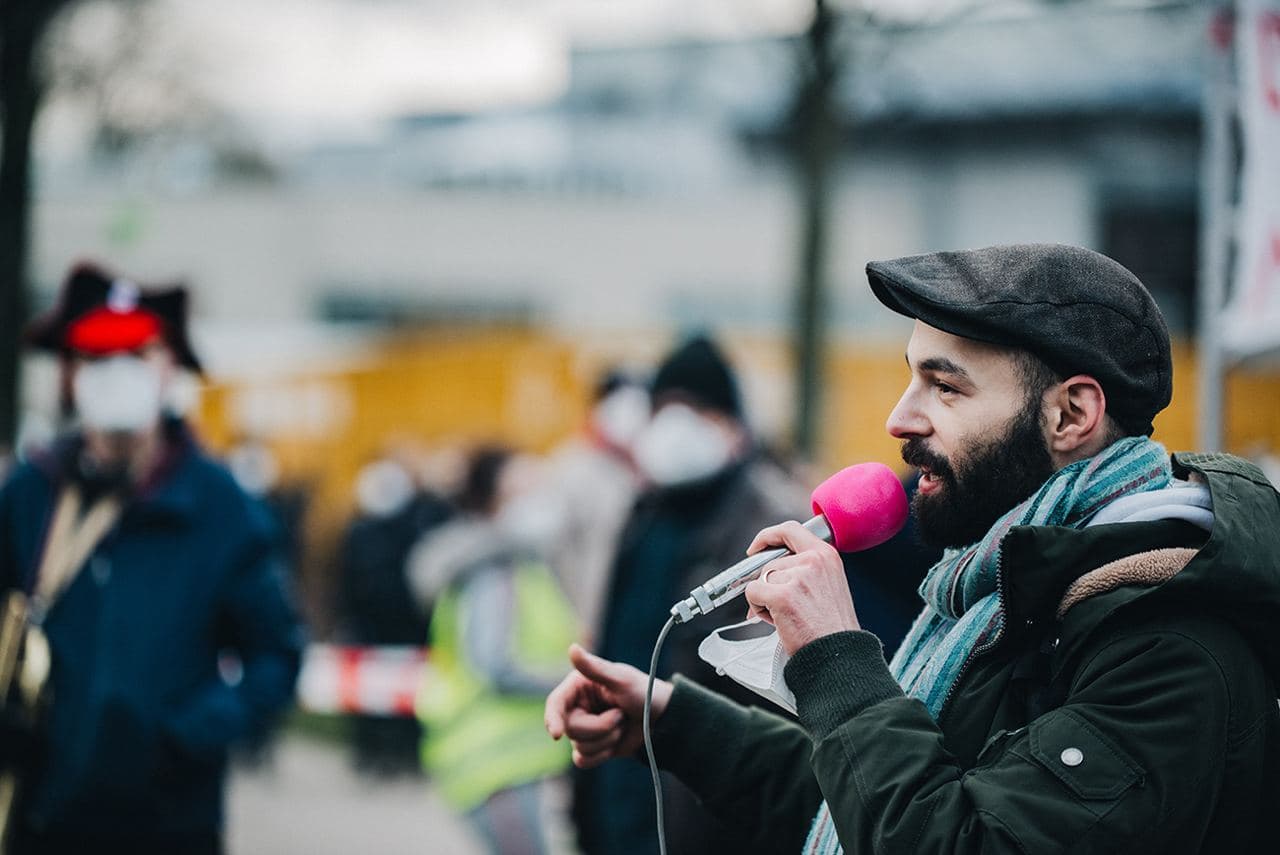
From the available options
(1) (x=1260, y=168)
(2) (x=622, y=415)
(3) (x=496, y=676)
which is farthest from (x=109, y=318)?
(2) (x=622, y=415)

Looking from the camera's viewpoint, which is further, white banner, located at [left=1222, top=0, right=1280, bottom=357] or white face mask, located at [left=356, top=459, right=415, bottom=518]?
white face mask, located at [left=356, top=459, right=415, bottom=518]

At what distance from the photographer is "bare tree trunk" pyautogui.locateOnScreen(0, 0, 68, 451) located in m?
10.4

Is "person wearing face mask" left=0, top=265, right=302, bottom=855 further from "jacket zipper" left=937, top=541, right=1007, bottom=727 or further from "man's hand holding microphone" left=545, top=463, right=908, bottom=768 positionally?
"jacket zipper" left=937, top=541, right=1007, bottom=727

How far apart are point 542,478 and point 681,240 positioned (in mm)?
20585

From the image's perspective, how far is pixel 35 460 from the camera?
13.1 feet

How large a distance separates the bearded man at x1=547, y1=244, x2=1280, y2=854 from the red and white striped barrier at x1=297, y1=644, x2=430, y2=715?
7616 millimetres

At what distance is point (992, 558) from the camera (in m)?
1.92

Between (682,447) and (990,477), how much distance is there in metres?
2.83

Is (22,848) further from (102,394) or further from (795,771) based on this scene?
(795,771)

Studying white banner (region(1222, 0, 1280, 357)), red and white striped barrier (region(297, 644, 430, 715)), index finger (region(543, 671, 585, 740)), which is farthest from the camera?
red and white striped barrier (region(297, 644, 430, 715))

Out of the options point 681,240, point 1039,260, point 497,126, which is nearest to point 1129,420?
point 1039,260

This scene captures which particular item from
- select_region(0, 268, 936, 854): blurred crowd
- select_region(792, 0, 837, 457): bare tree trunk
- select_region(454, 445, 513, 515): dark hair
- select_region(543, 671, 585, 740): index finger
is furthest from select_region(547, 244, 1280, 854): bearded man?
select_region(792, 0, 837, 457): bare tree trunk

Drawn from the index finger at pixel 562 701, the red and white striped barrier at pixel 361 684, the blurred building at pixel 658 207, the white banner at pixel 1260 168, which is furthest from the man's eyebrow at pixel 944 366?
the blurred building at pixel 658 207

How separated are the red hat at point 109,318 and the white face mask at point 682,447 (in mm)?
1483
